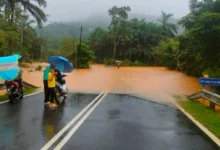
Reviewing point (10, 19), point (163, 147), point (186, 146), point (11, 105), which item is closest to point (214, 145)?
point (186, 146)

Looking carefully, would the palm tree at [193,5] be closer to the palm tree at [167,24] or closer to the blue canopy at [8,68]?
the blue canopy at [8,68]

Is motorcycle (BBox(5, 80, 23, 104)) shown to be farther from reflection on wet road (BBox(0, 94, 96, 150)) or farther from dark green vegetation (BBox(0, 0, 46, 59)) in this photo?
dark green vegetation (BBox(0, 0, 46, 59))

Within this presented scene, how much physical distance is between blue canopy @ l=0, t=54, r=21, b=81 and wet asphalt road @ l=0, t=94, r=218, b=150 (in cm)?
125

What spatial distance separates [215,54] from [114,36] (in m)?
61.6

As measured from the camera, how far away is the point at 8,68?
12055 mm

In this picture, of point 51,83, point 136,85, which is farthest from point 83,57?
point 51,83

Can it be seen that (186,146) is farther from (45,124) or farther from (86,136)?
(45,124)

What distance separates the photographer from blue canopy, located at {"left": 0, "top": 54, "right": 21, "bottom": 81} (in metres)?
12.0

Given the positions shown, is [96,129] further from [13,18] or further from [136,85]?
[13,18]

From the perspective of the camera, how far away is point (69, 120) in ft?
29.0

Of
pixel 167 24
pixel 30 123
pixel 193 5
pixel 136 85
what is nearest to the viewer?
pixel 30 123

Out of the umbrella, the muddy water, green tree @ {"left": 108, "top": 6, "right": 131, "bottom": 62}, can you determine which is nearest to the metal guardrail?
the muddy water

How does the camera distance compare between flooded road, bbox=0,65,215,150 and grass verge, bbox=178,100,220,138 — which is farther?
grass verge, bbox=178,100,220,138

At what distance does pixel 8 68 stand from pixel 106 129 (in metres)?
5.89
